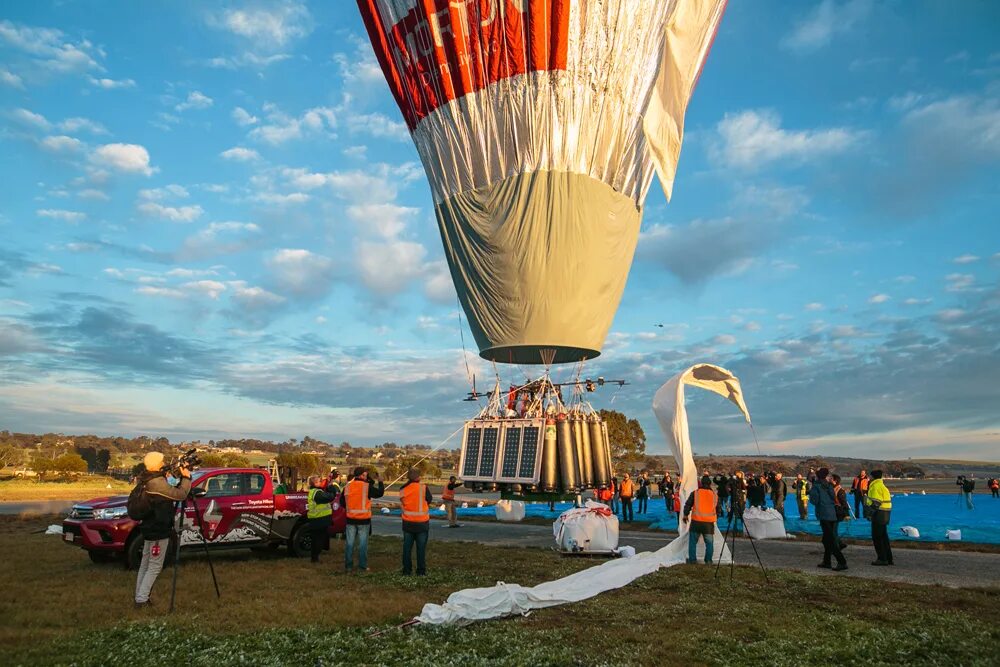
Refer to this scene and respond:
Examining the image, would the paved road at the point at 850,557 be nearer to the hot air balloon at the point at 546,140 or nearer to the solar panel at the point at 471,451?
the solar panel at the point at 471,451

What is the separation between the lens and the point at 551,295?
20406 mm

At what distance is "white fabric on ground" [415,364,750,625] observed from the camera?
8562mm

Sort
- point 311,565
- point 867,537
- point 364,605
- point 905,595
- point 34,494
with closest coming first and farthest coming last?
1. point 364,605
2. point 905,595
3. point 311,565
4. point 867,537
5. point 34,494

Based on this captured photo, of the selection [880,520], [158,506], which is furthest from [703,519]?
[158,506]

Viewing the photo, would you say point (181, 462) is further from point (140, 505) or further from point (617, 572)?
point (617, 572)

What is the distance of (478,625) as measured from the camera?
27.2ft

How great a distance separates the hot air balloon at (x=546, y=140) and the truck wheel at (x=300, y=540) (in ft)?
26.8

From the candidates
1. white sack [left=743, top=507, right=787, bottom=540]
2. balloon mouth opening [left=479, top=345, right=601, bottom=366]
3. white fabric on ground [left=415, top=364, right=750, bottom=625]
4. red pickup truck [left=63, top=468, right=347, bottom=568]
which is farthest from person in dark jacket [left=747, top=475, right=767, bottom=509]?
red pickup truck [left=63, top=468, right=347, bottom=568]

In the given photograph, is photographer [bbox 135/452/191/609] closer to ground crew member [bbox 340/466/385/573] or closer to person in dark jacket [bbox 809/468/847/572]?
ground crew member [bbox 340/466/385/573]

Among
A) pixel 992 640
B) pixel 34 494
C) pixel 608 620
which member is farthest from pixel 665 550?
pixel 34 494

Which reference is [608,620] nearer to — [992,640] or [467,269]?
[992,640]

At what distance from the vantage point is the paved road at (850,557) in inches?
489

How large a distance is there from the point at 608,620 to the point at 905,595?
5082mm

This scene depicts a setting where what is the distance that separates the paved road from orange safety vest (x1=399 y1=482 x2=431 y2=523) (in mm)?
6523
